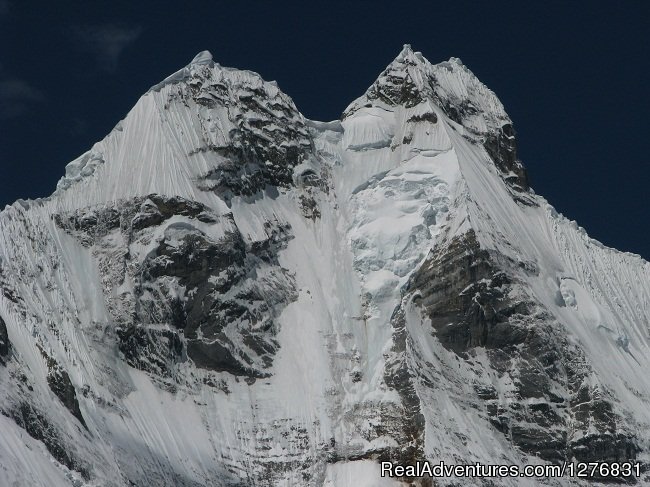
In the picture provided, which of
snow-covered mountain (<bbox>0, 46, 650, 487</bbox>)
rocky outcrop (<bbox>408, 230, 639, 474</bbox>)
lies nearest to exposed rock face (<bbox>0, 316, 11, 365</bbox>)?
snow-covered mountain (<bbox>0, 46, 650, 487</bbox>)

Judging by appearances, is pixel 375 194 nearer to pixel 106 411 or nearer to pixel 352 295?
pixel 352 295

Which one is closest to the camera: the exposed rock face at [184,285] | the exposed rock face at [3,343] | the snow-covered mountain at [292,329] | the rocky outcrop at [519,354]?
the exposed rock face at [3,343]

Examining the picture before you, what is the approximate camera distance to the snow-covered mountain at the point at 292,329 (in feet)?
532

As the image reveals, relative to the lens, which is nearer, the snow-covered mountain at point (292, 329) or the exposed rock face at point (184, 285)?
the snow-covered mountain at point (292, 329)

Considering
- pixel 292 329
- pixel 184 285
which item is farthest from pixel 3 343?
pixel 292 329

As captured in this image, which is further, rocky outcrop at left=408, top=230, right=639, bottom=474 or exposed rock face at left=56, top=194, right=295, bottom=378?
exposed rock face at left=56, top=194, right=295, bottom=378

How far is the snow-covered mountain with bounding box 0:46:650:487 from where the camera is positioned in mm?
162125

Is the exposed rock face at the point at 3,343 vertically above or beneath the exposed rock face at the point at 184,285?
beneath

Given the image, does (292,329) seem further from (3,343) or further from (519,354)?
(3,343)

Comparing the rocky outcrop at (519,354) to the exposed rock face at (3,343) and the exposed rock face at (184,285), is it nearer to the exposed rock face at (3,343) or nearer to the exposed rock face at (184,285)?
the exposed rock face at (184,285)

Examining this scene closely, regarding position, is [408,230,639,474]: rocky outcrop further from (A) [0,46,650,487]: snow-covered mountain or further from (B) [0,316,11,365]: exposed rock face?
(B) [0,316,11,365]: exposed rock face

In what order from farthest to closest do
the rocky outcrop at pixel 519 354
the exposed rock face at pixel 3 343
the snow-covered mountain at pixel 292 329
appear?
the rocky outcrop at pixel 519 354 < the snow-covered mountain at pixel 292 329 < the exposed rock face at pixel 3 343

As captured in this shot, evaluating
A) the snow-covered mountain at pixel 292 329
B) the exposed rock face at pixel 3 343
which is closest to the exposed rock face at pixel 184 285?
the snow-covered mountain at pixel 292 329

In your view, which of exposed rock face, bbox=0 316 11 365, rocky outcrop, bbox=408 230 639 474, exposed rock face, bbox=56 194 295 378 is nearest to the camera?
exposed rock face, bbox=0 316 11 365
